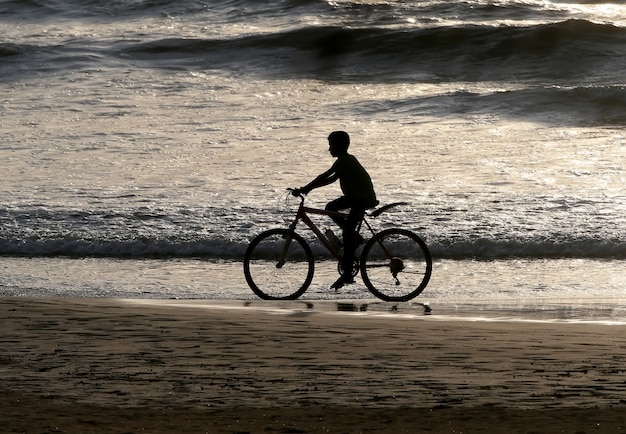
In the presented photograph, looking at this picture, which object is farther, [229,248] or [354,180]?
[229,248]

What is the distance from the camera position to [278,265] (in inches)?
414

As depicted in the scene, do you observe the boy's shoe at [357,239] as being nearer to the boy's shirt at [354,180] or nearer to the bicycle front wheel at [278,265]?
the boy's shirt at [354,180]

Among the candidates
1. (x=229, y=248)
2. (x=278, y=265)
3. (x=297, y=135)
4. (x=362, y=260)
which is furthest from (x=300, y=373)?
(x=297, y=135)

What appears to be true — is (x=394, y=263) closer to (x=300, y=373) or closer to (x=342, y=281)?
(x=342, y=281)

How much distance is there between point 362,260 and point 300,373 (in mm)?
3926

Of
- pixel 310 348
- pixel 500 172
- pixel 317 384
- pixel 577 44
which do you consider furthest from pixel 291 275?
pixel 577 44

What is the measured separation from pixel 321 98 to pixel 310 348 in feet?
60.0

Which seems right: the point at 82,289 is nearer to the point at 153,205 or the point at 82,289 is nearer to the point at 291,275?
the point at 291,275

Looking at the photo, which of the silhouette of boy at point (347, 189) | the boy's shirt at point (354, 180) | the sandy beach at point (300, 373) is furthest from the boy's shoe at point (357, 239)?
the sandy beach at point (300, 373)

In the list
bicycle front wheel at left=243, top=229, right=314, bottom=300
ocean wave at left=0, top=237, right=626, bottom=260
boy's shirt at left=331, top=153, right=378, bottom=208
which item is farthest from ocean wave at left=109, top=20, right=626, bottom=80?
boy's shirt at left=331, top=153, right=378, bottom=208

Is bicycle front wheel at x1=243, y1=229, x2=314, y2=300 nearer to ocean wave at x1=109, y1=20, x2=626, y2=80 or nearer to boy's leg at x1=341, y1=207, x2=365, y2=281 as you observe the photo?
boy's leg at x1=341, y1=207, x2=365, y2=281

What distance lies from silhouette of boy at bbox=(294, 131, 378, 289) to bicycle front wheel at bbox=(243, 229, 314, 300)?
339 millimetres

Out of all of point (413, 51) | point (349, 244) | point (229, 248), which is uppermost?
point (413, 51)

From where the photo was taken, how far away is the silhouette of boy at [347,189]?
9883mm
